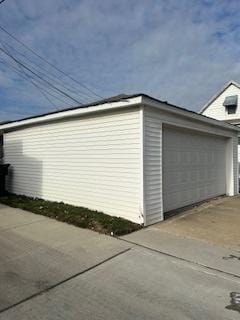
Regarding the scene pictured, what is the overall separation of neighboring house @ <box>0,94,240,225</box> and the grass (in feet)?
0.91

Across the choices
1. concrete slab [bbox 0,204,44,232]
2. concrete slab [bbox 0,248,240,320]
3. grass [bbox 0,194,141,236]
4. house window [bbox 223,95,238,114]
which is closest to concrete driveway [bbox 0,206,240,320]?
concrete slab [bbox 0,248,240,320]

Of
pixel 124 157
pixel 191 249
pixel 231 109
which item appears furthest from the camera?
pixel 231 109

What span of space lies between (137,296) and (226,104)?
22.3m

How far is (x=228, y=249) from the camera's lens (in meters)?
5.32

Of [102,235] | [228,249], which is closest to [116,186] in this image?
[102,235]

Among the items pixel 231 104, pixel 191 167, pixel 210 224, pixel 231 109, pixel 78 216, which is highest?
pixel 231 104

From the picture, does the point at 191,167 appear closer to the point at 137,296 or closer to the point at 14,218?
the point at 14,218

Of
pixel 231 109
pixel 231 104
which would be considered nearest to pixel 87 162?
pixel 231 104

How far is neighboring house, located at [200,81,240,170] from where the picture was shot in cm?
2362

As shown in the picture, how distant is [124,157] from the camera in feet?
23.6

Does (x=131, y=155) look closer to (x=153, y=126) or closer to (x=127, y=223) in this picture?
(x=153, y=126)

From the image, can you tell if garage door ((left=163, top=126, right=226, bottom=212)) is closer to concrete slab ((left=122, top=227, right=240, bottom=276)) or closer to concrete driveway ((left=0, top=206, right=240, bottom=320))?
concrete slab ((left=122, top=227, right=240, bottom=276))

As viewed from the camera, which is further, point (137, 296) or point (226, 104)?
point (226, 104)

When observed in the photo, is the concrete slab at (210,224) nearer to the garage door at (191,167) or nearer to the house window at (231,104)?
the garage door at (191,167)
